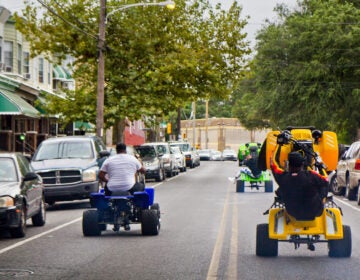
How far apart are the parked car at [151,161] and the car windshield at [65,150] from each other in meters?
15.4

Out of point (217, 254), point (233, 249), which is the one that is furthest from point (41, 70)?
point (217, 254)

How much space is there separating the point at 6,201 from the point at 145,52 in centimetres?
2632

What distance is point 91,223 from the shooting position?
16453 millimetres

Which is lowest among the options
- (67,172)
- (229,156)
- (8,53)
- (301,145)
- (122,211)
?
(229,156)

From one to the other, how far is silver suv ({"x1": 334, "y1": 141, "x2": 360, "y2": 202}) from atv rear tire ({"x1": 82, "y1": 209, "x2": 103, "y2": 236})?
469 inches

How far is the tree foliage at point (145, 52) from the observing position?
4131 cm

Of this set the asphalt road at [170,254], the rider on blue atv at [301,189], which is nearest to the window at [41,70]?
the asphalt road at [170,254]

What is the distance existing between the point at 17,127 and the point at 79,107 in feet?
20.9

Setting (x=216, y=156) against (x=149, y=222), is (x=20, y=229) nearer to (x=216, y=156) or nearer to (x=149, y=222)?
(x=149, y=222)

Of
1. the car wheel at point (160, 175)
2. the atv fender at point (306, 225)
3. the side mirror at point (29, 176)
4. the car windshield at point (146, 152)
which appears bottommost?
the car wheel at point (160, 175)

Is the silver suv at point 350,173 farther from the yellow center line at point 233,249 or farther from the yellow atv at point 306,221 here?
the yellow atv at point 306,221

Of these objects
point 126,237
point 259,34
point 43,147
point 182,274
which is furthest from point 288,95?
point 182,274

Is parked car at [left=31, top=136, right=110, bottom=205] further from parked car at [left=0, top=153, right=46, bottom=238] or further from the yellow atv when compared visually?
the yellow atv

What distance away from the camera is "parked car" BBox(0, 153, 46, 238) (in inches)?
634
